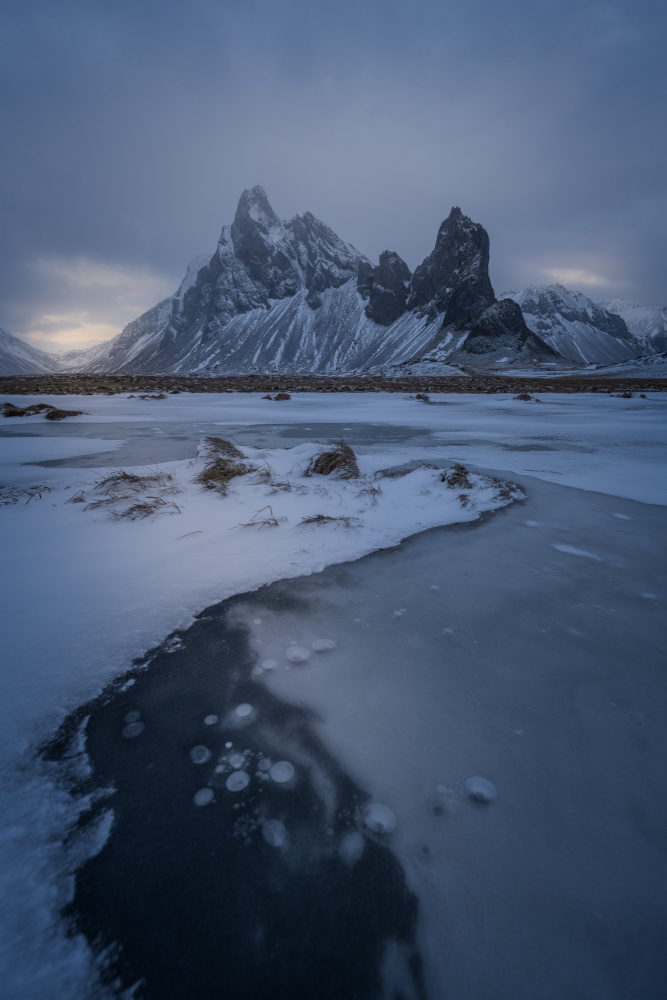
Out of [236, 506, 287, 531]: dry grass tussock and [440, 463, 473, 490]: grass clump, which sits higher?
[440, 463, 473, 490]: grass clump

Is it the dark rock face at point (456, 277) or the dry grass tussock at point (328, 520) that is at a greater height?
the dark rock face at point (456, 277)

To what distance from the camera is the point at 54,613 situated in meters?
1.88

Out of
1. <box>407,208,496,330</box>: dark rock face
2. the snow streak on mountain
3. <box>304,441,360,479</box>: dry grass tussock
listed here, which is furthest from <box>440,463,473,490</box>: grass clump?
<box>407,208,496,330</box>: dark rock face

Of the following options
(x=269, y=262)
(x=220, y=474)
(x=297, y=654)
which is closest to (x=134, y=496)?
(x=220, y=474)

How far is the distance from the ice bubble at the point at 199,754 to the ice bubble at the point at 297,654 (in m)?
0.49

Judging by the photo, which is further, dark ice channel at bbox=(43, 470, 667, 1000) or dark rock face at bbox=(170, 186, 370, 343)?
dark rock face at bbox=(170, 186, 370, 343)

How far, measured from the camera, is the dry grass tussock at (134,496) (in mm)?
3230

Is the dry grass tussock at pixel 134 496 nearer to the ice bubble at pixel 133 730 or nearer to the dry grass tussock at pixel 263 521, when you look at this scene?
the dry grass tussock at pixel 263 521

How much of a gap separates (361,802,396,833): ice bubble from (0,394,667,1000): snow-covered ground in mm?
52

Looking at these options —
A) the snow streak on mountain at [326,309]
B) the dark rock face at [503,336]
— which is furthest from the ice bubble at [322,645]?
the dark rock face at [503,336]

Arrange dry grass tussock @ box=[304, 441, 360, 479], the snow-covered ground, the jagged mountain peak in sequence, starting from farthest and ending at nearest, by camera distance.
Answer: the jagged mountain peak
dry grass tussock @ box=[304, 441, 360, 479]
the snow-covered ground

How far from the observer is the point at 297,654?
1.72 metres

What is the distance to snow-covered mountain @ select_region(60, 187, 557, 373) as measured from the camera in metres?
85.0

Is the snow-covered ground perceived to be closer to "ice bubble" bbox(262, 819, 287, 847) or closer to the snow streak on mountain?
"ice bubble" bbox(262, 819, 287, 847)
